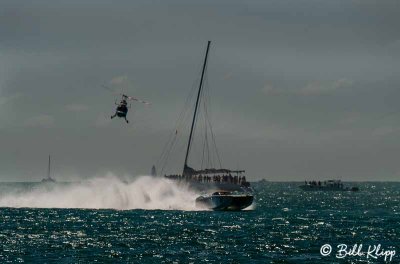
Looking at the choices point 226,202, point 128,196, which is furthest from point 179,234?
point 128,196

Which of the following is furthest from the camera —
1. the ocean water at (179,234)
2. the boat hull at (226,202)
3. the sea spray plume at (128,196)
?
the sea spray plume at (128,196)

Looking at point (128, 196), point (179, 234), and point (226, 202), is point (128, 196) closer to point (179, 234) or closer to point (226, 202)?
point (226, 202)

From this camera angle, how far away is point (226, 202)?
9850 centimetres

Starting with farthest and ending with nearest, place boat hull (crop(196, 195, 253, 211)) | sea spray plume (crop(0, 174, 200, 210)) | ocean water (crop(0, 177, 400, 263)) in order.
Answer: sea spray plume (crop(0, 174, 200, 210)), boat hull (crop(196, 195, 253, 211)), ocean water (crop(0, 177, 400, 263))

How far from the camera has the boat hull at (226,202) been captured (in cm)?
9869

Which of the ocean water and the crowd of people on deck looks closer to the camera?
the ocean water

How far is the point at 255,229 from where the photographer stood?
75938 mm

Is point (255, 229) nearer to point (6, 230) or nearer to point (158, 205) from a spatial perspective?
point (6, 230)

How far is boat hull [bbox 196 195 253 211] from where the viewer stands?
98.7 metres

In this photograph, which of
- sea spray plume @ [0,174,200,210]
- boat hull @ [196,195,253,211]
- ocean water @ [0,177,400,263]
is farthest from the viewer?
sea spray plume @ [0,174,200,210]

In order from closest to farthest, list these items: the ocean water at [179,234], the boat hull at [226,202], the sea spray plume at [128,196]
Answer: the ocean water at [179,234], the boat hull at [226,202], the sea spray plume at [128,196]

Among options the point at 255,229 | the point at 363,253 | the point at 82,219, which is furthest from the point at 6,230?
the point at 363,253

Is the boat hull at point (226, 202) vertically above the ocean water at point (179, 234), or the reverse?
the boat hull at point (226, 202)

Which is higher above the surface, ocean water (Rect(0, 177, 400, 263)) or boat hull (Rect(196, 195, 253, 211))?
boat hull (Rect(196, 195, 253, 211))
